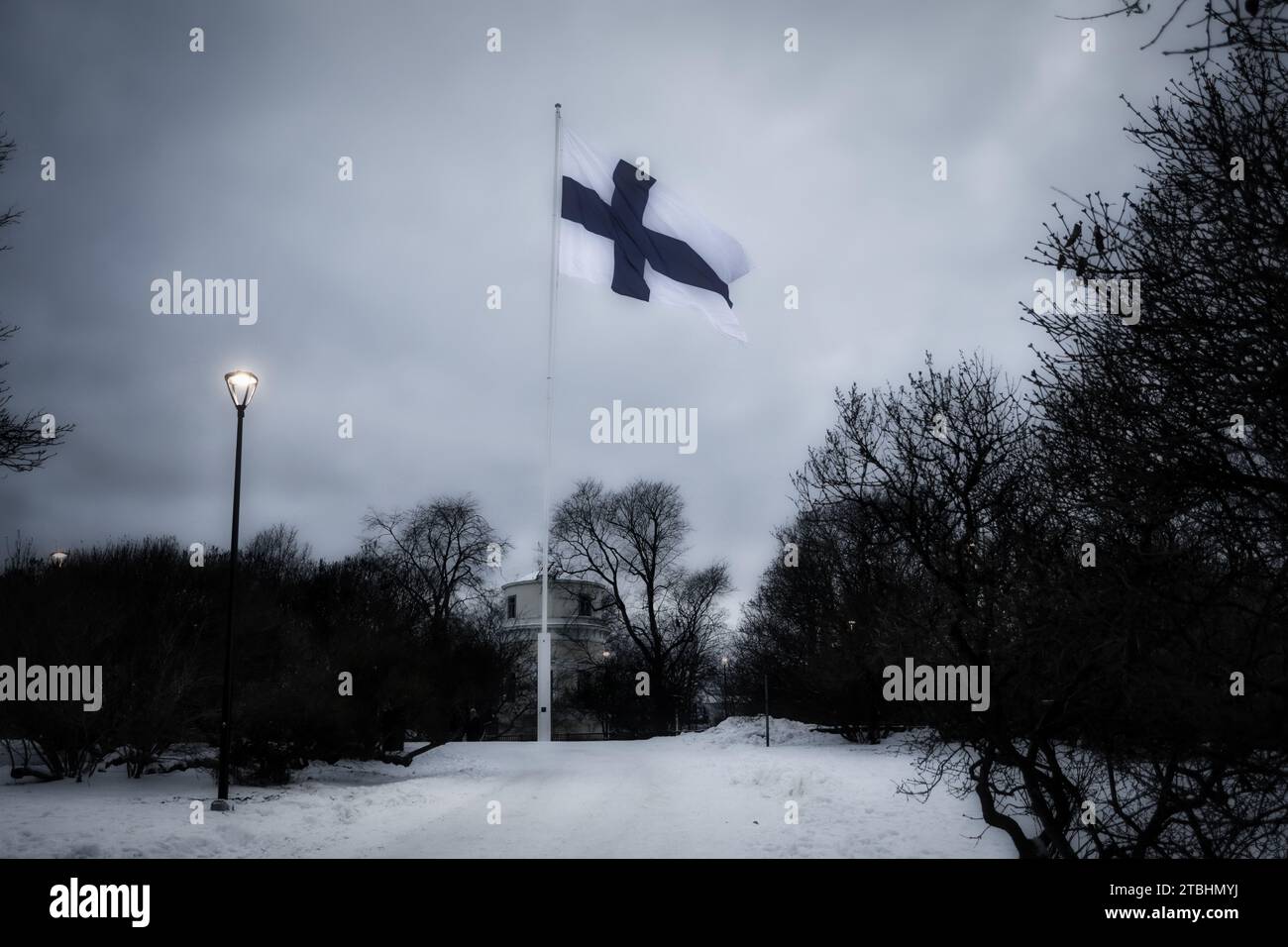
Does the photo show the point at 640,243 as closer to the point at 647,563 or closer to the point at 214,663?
the point at 214,663

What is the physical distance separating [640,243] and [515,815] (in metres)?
12.2

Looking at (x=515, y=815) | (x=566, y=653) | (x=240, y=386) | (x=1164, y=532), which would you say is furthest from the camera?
(x=566, y=653)

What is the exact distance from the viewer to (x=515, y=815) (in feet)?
45.4

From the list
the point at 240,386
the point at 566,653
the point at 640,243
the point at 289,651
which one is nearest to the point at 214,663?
the point at 289,651

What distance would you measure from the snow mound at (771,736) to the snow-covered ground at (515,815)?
446 inches

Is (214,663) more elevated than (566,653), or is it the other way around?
(214,663)

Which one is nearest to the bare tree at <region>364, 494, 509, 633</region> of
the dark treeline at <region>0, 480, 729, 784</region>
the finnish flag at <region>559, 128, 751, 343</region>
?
the dark treeline at <region>0, 480, 729, 784</region>

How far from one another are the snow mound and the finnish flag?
21.3 m

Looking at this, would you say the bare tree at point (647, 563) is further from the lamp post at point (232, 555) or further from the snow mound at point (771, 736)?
the lamp post at point (232, 555)

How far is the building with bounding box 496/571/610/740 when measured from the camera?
48.3 meters

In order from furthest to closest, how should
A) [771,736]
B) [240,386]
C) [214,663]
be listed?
[771,736] < [214,663] < [240,386]

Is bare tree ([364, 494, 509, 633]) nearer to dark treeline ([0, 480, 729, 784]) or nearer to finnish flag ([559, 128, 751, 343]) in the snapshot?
dark treeline ([0, 480, 729, 784])

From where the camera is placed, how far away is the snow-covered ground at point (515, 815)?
34.9 feet

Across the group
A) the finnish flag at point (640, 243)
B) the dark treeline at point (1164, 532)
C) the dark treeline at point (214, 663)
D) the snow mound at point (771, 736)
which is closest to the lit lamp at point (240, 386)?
the dark treeline at point (214, 663)
